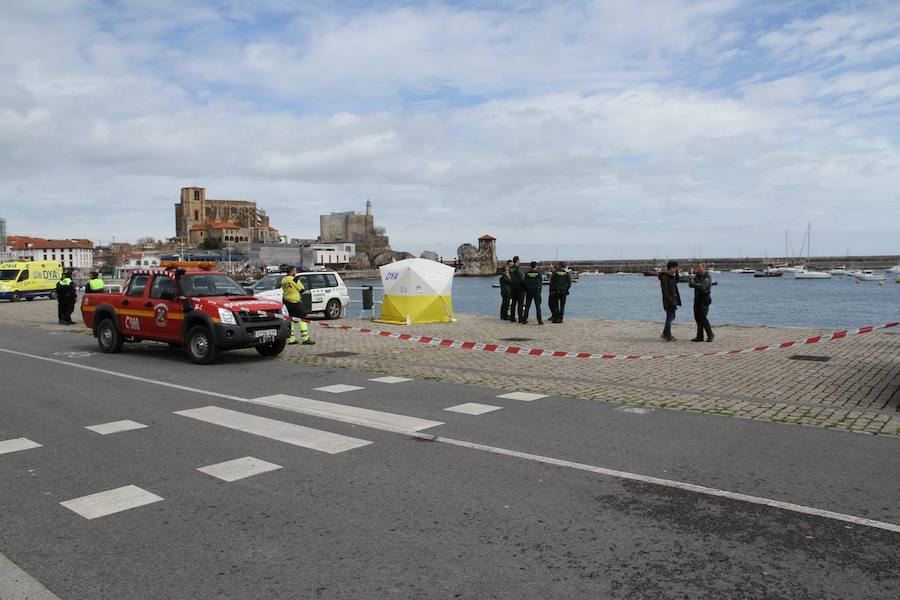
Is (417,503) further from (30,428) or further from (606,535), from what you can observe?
(30,428)

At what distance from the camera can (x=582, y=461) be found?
6301 mm

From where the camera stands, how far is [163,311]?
13.8m

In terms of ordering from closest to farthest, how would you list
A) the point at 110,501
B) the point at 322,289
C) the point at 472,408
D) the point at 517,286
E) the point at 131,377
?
the point at 110,501
the point at 472,408
the point at 131,377
the point at 517,286
the point at 322,289

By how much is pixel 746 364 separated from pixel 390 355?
6.90m

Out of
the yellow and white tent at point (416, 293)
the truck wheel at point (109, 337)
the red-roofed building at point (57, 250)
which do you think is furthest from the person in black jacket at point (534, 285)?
the red-roofed building at point (57, 250)

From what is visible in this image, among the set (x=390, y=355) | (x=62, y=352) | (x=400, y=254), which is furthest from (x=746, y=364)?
(x=400, y=254)

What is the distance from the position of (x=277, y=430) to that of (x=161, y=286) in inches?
308

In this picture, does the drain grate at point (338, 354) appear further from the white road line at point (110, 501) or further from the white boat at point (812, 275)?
the white boat at point (812, 275)

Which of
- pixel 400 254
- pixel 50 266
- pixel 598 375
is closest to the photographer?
pixel 598 375

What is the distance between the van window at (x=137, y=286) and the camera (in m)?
14.5

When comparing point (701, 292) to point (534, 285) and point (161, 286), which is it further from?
point (161, 286)

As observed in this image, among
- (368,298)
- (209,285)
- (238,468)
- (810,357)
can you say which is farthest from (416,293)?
(238,468)

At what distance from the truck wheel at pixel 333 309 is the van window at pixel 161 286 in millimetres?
10051

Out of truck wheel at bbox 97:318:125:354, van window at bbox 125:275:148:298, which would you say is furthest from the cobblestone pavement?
truck wheel at bbox 97:318:125:354
